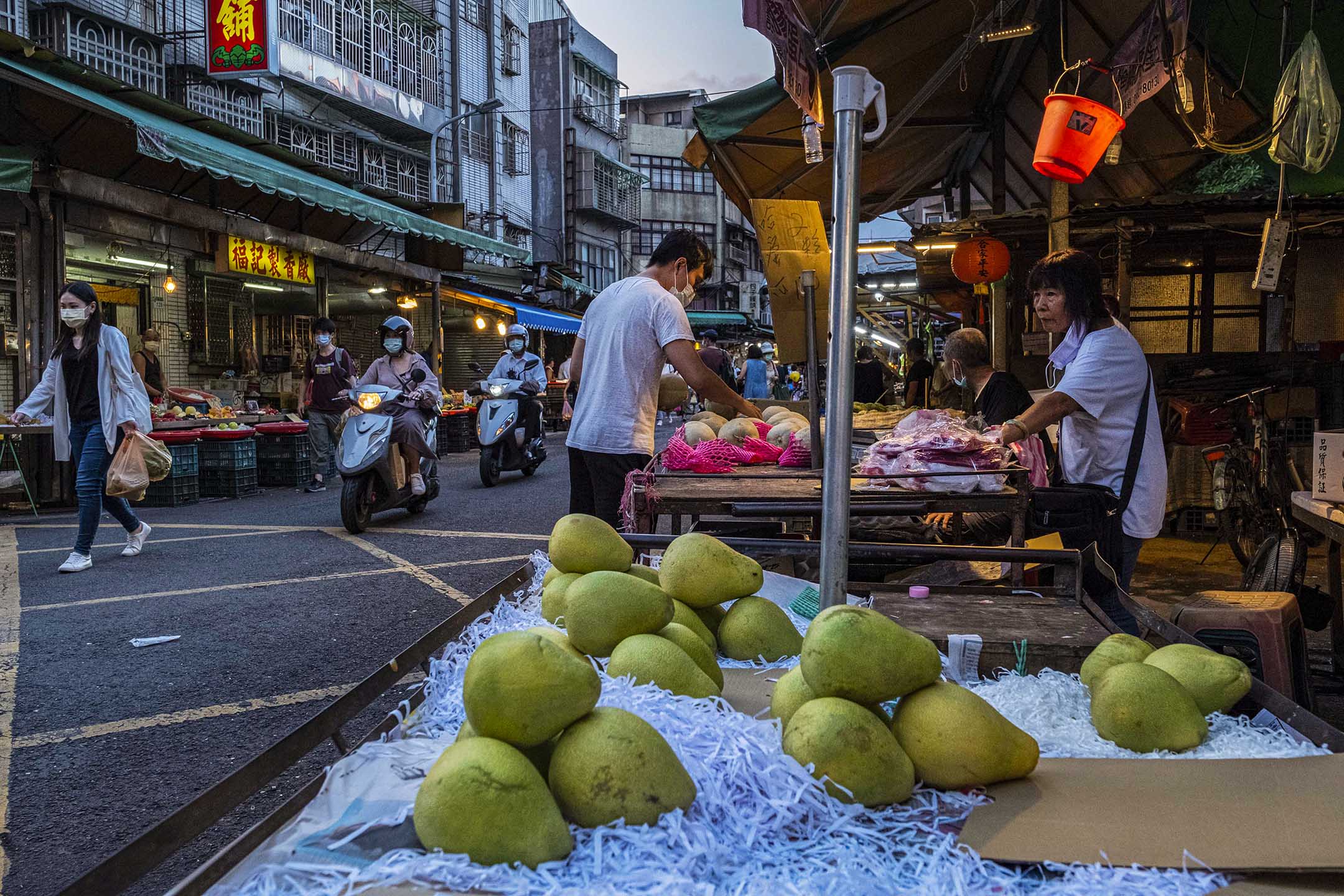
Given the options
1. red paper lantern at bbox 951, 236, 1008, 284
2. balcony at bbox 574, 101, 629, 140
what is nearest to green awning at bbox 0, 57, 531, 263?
red paper lantern at bbox 951, 236, 1008, 284

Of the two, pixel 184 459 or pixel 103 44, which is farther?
pixel 103 44

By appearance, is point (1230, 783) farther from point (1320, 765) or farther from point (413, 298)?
point (413, 298)

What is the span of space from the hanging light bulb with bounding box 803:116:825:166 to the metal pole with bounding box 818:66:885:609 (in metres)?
2.44

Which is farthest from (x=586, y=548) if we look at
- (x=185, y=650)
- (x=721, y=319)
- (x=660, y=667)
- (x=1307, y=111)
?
(x=721, y=319)

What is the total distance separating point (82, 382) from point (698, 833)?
712 centimetres

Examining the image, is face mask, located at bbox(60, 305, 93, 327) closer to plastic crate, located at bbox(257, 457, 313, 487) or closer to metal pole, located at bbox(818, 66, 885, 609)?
plastic crate, located at bbox(257, 457, 313, 487)

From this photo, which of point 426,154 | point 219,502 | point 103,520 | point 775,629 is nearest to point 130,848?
point 775,629

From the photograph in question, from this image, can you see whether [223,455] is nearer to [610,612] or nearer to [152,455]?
[152,455]

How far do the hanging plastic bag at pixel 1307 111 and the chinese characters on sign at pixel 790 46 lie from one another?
2.29 metres

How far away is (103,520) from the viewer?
355 inches

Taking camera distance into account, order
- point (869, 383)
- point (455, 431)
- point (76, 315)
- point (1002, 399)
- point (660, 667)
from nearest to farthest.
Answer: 1. point (660, 667)
2. point (1002, 399)
3. point (76, 315)
4. point (869, 383)
5. point (455, 431)

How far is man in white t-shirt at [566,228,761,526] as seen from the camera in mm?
4254

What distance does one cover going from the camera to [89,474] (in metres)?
6.77

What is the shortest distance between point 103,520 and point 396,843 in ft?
30.8
